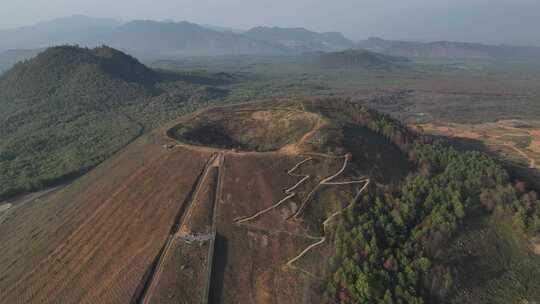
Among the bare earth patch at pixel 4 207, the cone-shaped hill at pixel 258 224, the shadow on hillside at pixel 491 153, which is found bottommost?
the bare earth patch at pixel 4 207

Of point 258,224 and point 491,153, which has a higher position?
point 258,224

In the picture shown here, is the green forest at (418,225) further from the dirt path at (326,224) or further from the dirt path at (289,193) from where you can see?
the dirt path at (289,193)

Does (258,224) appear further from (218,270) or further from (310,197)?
(310,197)

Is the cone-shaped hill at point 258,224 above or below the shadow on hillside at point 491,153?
above

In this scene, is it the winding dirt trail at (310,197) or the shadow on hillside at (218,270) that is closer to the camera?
the shadow on hillside at (218,270)

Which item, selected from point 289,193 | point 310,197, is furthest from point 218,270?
point 310,197

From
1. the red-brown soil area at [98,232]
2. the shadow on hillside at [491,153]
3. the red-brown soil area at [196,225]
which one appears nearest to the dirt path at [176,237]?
the red-brown soil area at [196,225]
